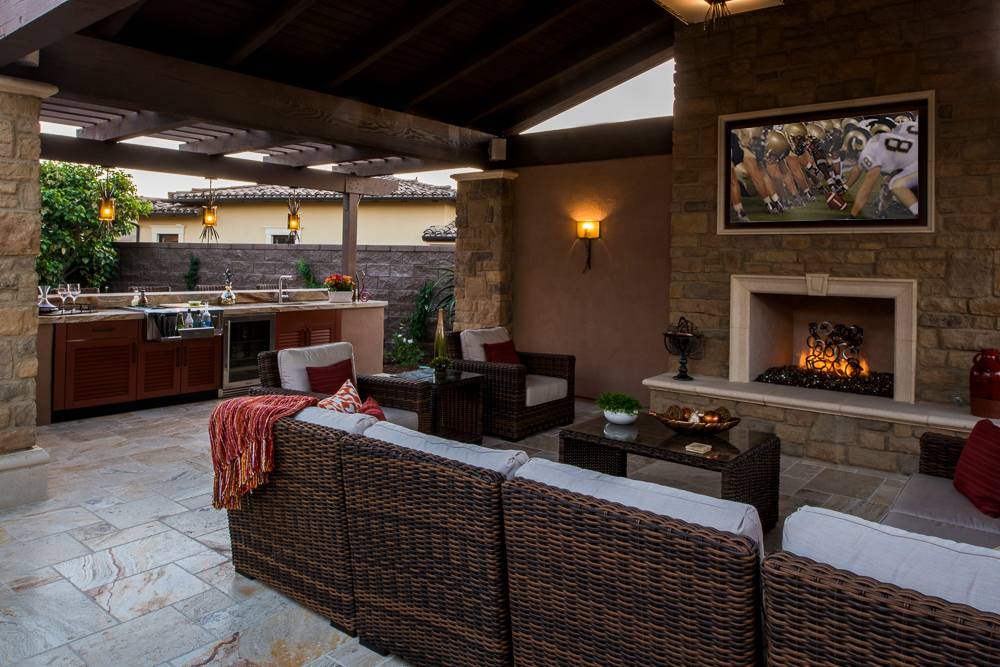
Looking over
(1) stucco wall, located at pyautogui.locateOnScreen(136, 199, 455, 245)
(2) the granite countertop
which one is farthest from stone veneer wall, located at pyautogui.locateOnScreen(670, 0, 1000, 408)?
(1) stucco wall, located at pyautogui.locateOnScreen(136, 199, 455, 245)

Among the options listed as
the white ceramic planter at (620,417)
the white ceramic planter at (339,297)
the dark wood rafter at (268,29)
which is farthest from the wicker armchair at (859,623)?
the white ceramic planter at (339,297)

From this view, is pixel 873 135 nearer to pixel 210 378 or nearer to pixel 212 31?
pixel 212 31

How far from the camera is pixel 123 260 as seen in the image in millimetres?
13500

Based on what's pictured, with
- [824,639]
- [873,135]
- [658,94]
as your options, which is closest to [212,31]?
[658,94]

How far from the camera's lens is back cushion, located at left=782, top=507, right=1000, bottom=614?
55.7 inches

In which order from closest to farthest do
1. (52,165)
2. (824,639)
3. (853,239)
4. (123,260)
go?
1. (824,639)
2. (853,239)
3. (52,165)
4. (123,260)

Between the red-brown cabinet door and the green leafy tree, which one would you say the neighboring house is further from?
the red-brown cabinet door

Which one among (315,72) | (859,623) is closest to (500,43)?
(315,72)

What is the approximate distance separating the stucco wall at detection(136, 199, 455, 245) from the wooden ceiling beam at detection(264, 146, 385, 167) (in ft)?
18.4

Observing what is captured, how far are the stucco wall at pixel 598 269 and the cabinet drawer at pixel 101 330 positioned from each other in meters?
4.03

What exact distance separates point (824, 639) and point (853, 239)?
4.56 metres

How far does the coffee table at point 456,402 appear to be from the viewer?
199 inches

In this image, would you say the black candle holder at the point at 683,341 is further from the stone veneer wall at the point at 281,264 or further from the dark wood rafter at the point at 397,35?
the stone veneer wall at the point at 281,264

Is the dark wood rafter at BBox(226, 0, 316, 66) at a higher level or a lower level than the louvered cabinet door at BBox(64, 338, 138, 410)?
higher
